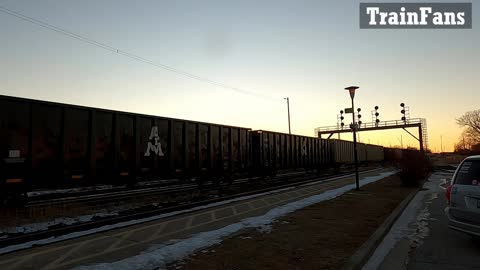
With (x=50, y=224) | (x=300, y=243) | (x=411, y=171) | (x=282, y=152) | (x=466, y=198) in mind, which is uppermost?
(x=282, y=152)

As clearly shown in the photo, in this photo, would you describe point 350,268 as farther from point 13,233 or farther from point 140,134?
point 140,134

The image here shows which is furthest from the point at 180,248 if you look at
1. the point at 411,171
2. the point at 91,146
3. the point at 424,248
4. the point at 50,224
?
the point at 411,171

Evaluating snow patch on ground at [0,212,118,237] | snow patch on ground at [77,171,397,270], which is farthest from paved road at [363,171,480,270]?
snow patch on ground at [0,212,118,237]

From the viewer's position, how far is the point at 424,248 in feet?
23.0

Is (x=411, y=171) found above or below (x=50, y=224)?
above

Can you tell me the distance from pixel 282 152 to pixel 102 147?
628 inches

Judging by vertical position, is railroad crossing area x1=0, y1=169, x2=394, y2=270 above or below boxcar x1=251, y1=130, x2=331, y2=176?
below

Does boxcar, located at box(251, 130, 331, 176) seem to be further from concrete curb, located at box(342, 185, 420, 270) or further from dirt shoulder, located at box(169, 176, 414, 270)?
concrete curb, located at box(342, 185, 420, 270)

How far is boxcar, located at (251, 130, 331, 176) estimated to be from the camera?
77.0 ft

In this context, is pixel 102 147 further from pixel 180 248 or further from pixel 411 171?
pixel 411 171

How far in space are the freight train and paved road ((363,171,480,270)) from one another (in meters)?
9.39

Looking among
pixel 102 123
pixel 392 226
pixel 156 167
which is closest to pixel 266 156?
pixel 156 167

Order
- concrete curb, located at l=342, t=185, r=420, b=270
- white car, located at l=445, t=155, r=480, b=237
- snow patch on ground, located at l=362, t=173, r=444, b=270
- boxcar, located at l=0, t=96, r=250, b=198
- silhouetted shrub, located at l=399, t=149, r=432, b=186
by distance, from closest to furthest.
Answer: concrete curb, located at l=342, t=185, r=420, b=270, snow patch on ground, located at l=362, t=173, r=444, b=270, white car, located at l=445, t=155, r=480, b=237, boxcar, located at l=0, t=96, r=250, b=198, silhouetted shrub, located at l=399, t=149, r=432, b=186

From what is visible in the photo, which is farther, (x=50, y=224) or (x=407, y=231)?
(x=50, y=224)
